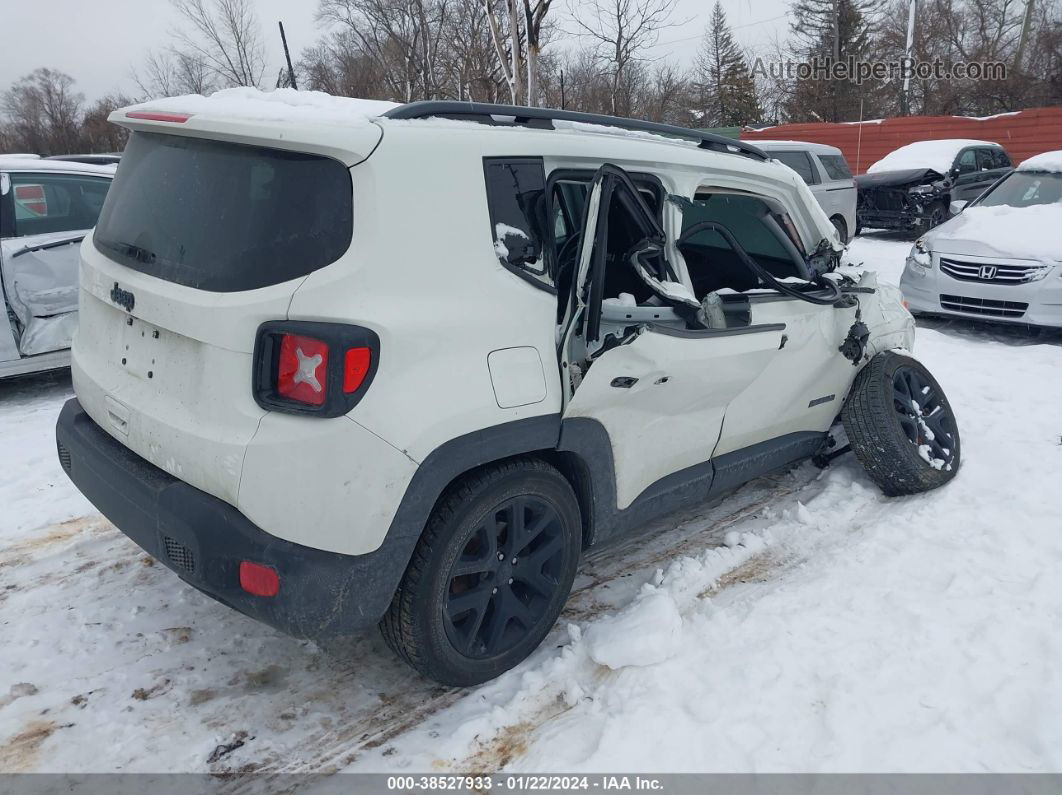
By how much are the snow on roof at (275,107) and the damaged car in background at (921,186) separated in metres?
13.9

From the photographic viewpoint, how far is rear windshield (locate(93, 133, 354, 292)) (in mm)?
2232


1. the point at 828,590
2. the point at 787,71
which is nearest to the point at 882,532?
the point at 828,590

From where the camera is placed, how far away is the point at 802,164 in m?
12.3

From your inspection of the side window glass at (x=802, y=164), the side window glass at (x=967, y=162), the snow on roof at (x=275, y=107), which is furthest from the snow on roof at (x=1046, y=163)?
the snow on roof at (x=275, y=107)

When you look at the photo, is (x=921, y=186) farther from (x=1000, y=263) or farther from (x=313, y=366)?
(x=313, y=366)

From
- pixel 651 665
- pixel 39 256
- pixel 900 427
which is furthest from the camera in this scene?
pixel 39 256

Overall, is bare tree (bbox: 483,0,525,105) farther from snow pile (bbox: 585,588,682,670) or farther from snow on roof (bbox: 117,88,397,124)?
snow pile (bbox: 585,588,682,670)

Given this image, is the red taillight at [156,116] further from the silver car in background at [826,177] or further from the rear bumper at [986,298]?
the silver car in background at [826,177]

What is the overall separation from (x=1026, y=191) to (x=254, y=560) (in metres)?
9.57

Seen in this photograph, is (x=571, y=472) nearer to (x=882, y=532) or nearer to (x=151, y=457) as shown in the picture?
(x=151, y=457)

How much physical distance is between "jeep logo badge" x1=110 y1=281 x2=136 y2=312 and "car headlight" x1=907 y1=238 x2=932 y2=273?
7697mm

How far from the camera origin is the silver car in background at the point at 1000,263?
714 centimetres

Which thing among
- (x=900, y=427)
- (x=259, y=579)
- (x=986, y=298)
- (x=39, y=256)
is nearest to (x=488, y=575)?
(x=259, y=579)

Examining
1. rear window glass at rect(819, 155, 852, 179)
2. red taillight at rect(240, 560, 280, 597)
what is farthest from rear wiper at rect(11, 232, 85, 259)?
rear window glass at rect(819, 155, 852, 179)
